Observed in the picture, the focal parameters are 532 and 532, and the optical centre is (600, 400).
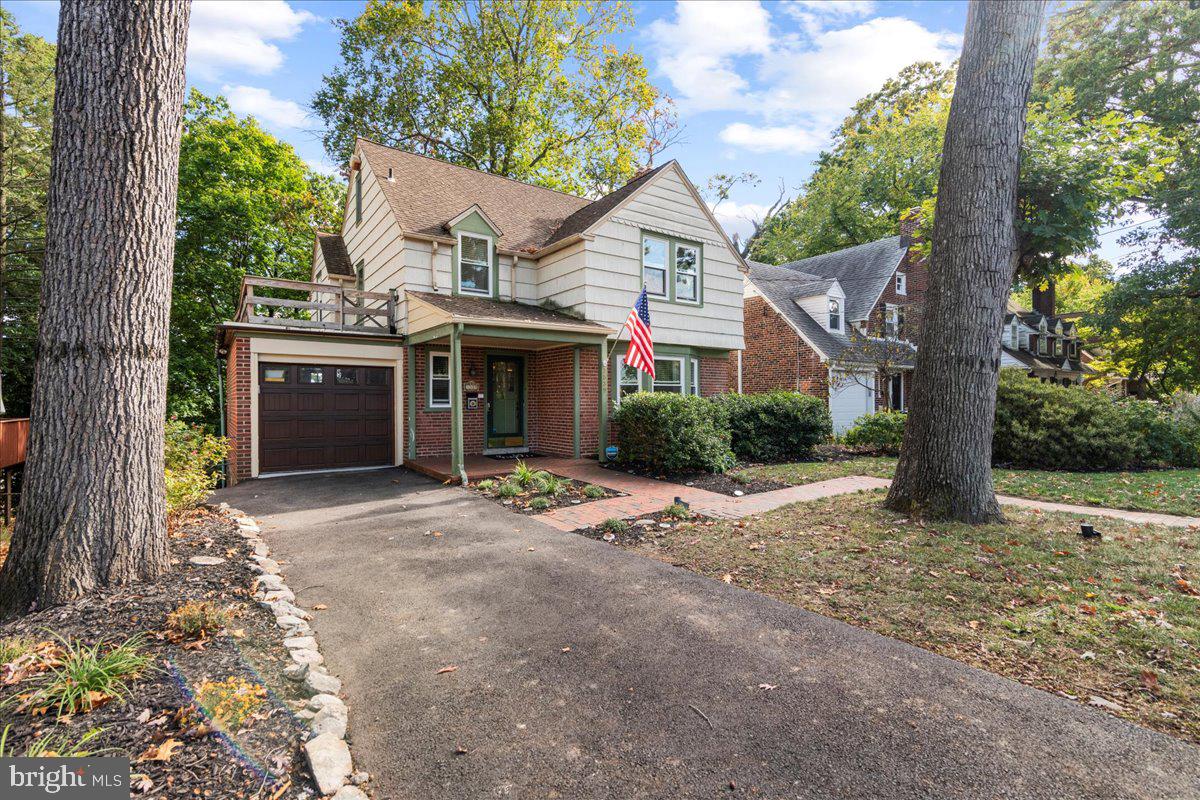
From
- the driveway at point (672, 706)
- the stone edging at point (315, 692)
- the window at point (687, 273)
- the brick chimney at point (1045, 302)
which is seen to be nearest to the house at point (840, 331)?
the window at point (687, 273)

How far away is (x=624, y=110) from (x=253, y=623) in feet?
77.8

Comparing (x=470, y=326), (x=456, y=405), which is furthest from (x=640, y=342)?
(x=456, y=405)

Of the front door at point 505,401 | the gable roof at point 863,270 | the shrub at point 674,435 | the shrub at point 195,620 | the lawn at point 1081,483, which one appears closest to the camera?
the shrub at point 195,620

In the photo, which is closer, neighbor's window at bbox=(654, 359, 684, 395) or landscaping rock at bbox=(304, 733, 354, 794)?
landscaping rock at bbox=(304, 733, 354, 794)

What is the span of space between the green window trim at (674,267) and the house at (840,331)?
455 cm

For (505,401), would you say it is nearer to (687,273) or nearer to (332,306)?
(332,306)

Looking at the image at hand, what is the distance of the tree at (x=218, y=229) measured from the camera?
18344 millimetres

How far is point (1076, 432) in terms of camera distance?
1062 centimetres

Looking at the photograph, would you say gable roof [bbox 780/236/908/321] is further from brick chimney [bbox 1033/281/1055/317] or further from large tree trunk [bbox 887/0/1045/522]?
large tree trunk [bbox 887/0/1045/522]

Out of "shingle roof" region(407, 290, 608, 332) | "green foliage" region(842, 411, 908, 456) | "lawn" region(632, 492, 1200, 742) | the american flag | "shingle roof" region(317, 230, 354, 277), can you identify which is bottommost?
"lawn" region(632, 492, 1200, 742)

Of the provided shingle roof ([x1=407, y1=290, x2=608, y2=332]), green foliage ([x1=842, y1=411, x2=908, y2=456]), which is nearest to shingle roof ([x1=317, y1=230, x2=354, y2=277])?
shingle roof ([x1=407, y1=290, x2=608, y2=332])

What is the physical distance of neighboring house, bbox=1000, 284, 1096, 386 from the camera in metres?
28.1

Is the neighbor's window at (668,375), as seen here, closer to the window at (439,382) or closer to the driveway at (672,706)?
the window at (439,382)

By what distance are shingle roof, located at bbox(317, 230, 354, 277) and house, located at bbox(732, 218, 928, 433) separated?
12060 millimetres
